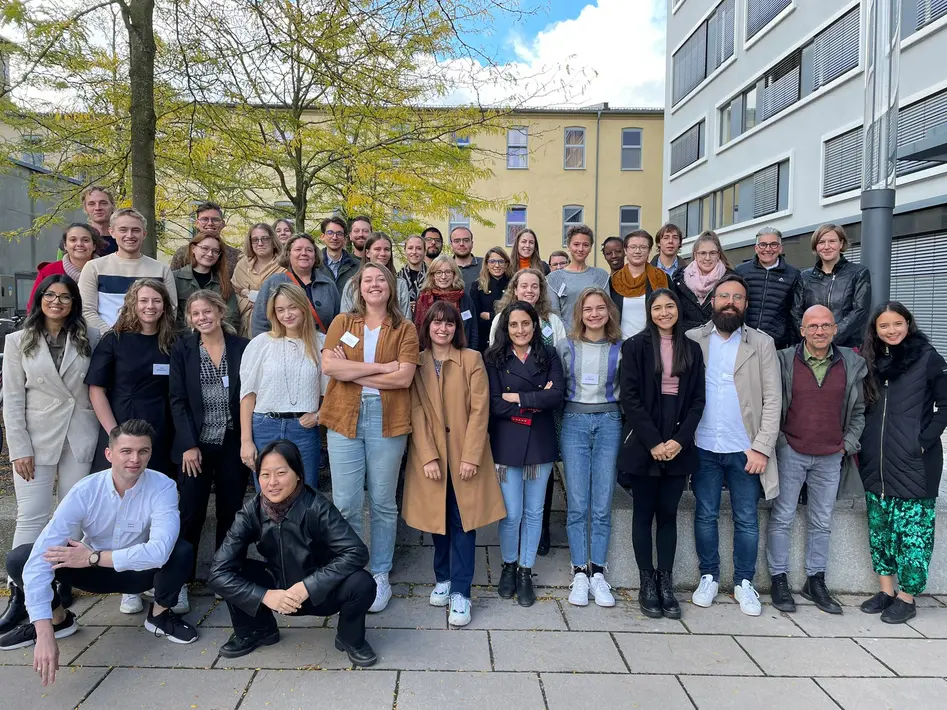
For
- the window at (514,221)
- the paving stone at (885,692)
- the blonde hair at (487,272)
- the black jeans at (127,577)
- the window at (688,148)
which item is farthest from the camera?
the window at (514,221)

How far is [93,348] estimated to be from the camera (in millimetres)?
4203

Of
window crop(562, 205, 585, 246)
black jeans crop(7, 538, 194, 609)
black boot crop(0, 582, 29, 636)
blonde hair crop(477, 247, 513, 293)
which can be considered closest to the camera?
black jeans crop(7, 538, 194, 609)

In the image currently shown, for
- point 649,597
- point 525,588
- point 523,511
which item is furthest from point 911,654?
point 523,511

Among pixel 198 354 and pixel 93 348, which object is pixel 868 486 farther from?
pixel 93 348

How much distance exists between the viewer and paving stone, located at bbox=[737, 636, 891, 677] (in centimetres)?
350

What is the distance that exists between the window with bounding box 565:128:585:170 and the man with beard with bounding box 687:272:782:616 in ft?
88.4

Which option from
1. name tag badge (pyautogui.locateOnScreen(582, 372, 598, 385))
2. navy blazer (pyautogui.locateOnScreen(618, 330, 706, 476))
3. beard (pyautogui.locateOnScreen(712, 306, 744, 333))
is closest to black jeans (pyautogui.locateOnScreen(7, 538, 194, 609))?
name tag badge (pyautogui.locateOnScreen(582, 372, 598, 385))

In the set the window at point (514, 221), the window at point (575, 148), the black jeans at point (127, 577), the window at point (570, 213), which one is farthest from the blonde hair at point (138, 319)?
the window at point (575, 148)

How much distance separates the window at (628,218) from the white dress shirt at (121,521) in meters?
28.4

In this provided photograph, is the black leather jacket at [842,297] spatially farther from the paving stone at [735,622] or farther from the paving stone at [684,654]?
the paving stone at [684,654]

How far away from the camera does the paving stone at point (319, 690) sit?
→ 3109 mm

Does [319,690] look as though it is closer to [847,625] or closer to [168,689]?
[168,689]

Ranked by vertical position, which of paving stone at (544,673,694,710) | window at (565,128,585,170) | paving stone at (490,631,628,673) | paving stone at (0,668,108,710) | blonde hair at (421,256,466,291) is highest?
window at (565,128,585,170)

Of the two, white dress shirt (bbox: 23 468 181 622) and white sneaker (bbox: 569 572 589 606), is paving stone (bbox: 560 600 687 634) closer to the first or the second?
white sneaker (bbox: 569 572 589 606)
